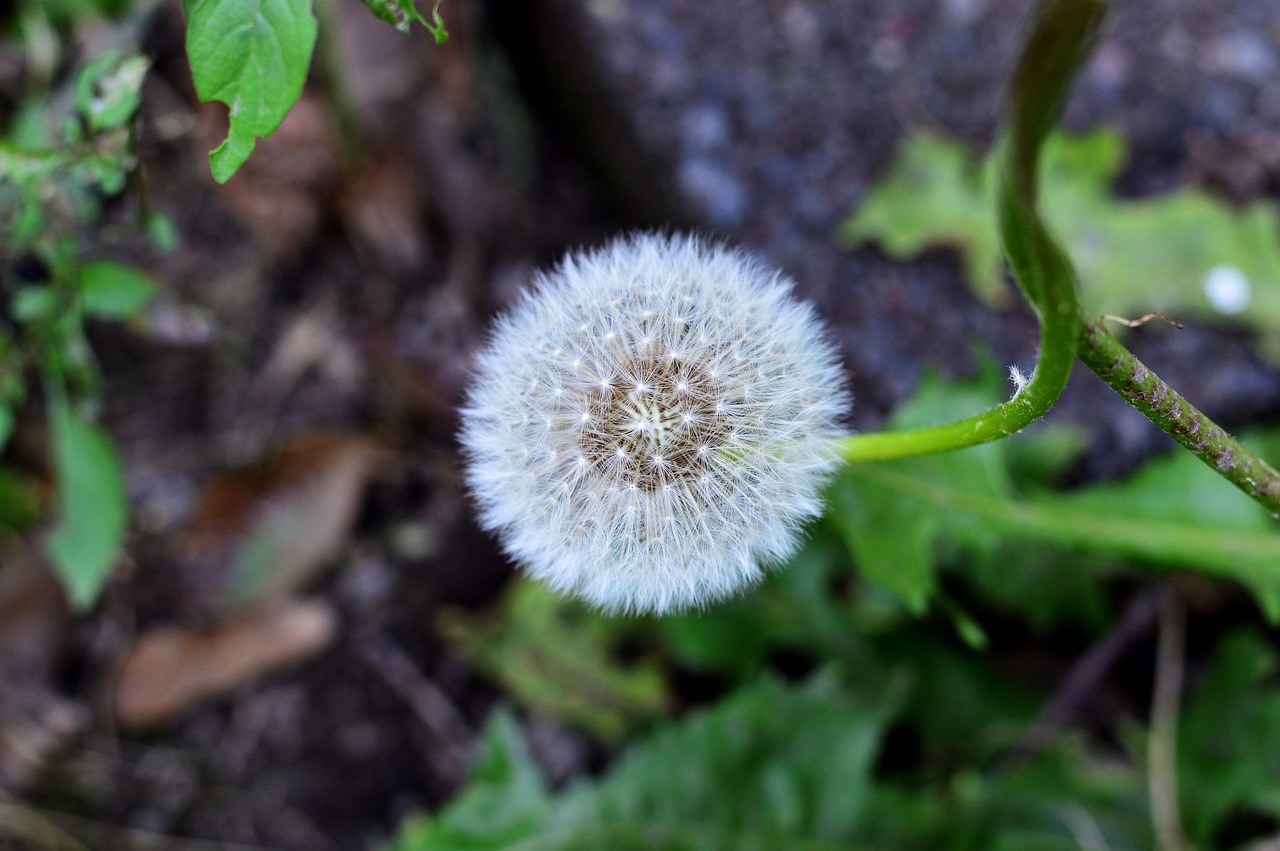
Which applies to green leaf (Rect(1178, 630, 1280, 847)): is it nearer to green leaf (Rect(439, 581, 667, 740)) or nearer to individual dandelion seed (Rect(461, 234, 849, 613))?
green leaf (Rect(439, 581, 667, 740))

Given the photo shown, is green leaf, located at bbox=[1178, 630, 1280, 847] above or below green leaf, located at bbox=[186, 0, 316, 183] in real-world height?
below

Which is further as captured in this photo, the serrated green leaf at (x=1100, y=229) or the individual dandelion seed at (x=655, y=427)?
the serrated green leaf at (x=1100, y=229)

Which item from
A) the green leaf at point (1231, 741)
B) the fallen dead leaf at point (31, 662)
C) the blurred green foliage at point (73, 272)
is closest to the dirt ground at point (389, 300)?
the fallen dead leaf at point (31, 662)

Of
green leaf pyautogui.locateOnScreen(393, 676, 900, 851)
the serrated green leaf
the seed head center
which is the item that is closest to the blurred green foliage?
the seed head center

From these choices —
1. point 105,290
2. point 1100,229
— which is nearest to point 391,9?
point 105,290

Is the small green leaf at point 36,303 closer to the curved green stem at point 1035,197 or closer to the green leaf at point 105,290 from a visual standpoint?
the green leaf at point 105,290

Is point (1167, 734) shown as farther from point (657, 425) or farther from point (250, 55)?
point (250, 55)

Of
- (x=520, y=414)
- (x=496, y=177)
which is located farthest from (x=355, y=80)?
(x=520, y=414)
